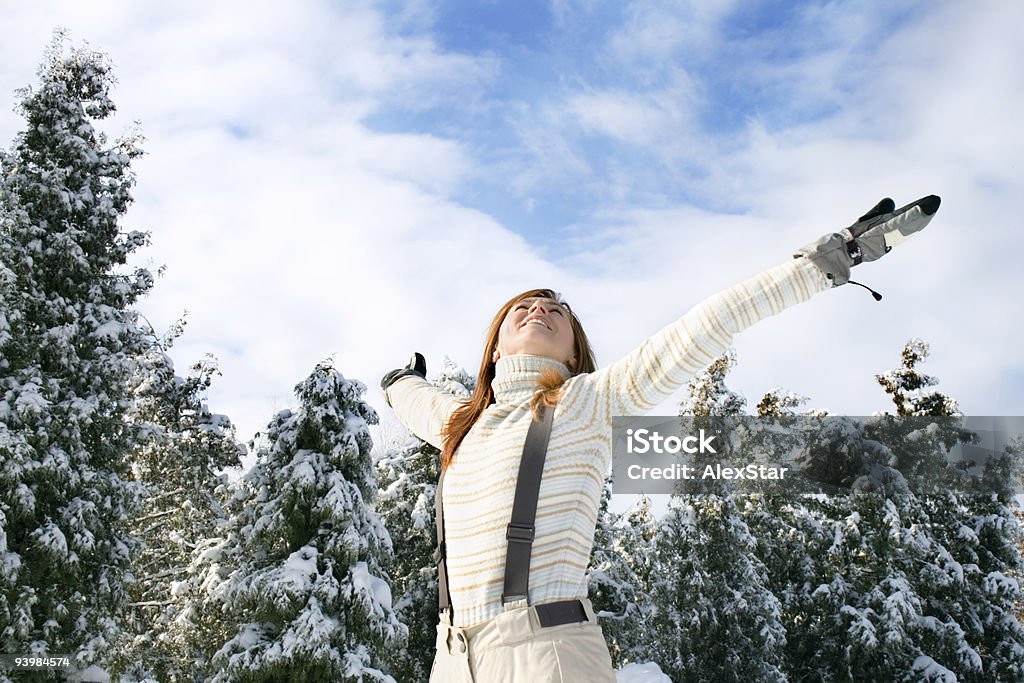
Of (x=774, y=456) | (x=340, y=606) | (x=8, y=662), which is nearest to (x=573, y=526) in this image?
(x=340, y=606)

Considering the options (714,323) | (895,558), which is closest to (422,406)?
(714,323)

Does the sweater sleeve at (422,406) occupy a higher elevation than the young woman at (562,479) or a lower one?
higher

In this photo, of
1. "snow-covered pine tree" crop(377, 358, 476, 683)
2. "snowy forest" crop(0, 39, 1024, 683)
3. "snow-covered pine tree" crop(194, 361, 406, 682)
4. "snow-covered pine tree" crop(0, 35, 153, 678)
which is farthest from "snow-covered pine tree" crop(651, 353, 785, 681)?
"snow-covered pine tree" crop(0, 35, 153, 678)

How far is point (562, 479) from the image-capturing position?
2.12 metres

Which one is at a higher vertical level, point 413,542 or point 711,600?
point 413,542

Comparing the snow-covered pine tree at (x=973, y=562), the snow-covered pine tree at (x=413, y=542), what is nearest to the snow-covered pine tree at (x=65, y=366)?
the snow-covered pine tree at (x=413, y=542)

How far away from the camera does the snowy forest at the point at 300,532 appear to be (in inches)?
510

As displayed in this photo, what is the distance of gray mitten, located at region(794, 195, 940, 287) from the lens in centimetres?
200

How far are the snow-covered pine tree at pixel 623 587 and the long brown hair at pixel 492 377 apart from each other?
17.3m

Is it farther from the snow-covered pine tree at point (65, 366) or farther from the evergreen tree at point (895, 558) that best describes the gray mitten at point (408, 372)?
the evergreen tree at point (895, 558)

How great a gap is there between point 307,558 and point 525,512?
465 inches

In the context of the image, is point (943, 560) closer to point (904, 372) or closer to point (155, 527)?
point (904, 372)

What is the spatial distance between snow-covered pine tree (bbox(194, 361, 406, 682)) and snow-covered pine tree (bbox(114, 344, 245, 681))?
2048mm

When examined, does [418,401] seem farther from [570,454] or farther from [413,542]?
[413,542]
